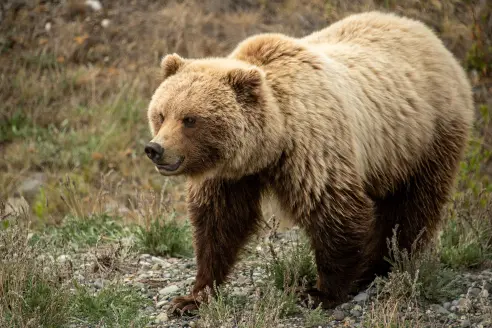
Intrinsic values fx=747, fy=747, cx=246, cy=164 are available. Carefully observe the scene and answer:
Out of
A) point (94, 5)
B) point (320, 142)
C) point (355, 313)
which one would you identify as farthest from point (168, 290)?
point (94, 5)

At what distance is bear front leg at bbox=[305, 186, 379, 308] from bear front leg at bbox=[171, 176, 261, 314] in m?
0.41

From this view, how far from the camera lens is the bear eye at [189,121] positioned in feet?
13.7

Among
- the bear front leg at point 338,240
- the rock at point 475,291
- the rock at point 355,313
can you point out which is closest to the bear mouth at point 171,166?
the bear front leg at point 338,240

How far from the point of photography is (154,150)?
4.02 metres

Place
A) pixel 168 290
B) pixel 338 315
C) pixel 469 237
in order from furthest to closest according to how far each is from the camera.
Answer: pixel 469 237 < pixel 168 290 < pixel 338 315

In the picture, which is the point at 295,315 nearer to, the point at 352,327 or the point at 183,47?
the point at 352,327

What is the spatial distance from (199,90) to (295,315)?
58.5 inches

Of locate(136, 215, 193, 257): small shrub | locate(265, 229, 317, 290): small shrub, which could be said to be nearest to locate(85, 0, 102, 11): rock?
locate(136, 215, 193, 257): small shrub

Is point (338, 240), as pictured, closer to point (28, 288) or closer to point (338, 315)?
point (338, 315)

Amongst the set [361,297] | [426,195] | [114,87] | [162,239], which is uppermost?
[426,195]

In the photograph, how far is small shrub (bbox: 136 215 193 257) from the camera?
5.75 m

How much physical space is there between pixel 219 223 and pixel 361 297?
1.09 m

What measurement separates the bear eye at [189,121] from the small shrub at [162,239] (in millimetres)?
1708

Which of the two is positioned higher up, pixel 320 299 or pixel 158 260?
pixel 320 299
